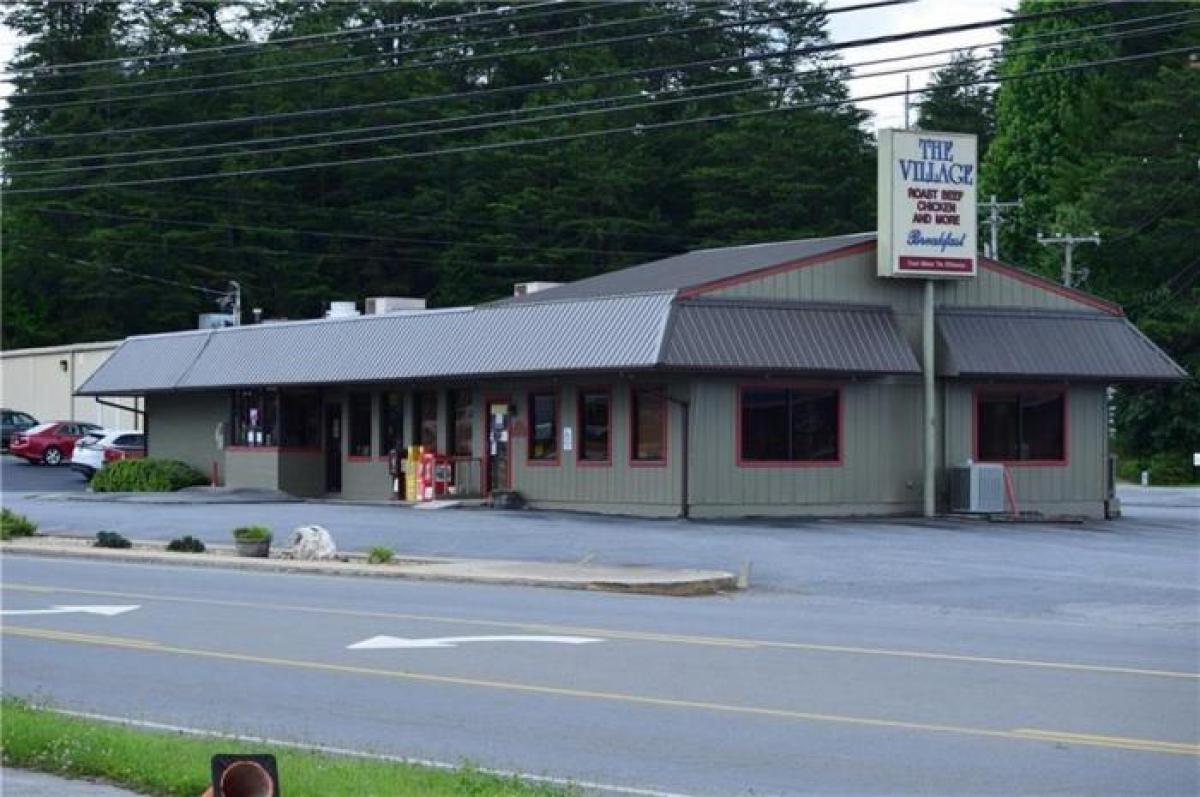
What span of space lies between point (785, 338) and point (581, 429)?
4745mm

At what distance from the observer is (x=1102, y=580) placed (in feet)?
90.7

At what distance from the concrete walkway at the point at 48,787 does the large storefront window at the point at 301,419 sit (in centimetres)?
3656

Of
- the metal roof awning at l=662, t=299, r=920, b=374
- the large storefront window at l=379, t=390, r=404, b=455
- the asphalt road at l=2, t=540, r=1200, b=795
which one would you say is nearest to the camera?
the asphalt road at l=2, t=540, r=1200, b=795

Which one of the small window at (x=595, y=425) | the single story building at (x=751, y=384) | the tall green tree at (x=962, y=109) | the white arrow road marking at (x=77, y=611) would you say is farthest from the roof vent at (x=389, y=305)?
the tall green tree at (x=962, y=109)

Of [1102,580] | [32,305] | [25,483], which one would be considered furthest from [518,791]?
[32,305]

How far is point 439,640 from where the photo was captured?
62.0 ft

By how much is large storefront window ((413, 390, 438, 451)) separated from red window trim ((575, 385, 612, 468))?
535cm

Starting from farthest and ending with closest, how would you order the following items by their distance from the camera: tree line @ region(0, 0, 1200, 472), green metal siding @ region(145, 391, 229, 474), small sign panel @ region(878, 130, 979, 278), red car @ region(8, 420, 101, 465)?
tree line @ region(0, 0, 1200, 472), red car @ region(8, 420, 101, 465), green metal siding @ region(145, 391, 229, 474), small sign panel @ region(878, 130, 979, 278)

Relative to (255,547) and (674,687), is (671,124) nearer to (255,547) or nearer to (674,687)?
(255,547)

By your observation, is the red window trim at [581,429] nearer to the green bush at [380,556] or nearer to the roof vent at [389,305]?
Answer: the green bush at [380,556]

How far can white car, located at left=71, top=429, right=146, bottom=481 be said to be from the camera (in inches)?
2275

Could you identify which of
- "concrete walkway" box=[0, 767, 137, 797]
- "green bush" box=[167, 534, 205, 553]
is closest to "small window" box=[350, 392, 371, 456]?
"green bush" box=[167, 534, 205, 553]

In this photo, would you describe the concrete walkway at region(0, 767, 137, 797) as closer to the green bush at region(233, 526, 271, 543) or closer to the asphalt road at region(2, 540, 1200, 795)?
the asphalt road at region(2, 540, 1200, 795)

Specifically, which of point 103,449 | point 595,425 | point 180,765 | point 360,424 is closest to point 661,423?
point 595,425
